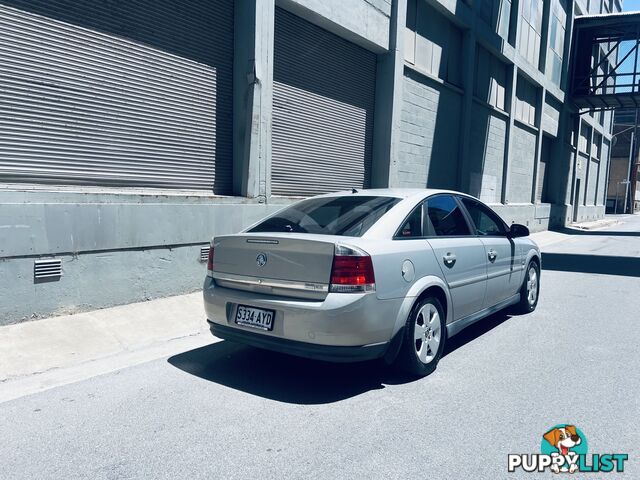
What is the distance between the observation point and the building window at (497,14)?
17.8m

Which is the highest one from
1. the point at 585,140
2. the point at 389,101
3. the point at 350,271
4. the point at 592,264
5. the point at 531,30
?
the point at 531,30

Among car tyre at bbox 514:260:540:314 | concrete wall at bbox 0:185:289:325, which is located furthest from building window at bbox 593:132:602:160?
concrete wall at bbox 0:185:289:325

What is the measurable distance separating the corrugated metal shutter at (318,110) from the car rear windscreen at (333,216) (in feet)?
14.4

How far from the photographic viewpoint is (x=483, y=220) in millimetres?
5930

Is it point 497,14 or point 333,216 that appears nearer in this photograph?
point 333,216

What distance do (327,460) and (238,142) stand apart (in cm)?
604

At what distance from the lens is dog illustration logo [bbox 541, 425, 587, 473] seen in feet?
10.3

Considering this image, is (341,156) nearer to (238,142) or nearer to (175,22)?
(238,142)

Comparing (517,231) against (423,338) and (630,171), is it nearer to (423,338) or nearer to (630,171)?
(423,338)

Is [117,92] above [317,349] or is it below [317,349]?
above

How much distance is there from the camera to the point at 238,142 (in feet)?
27.0

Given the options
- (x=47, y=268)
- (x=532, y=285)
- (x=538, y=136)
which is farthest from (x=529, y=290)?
(x=538, y=136)

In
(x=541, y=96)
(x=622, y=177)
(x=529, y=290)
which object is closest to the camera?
(x=529, y=290)

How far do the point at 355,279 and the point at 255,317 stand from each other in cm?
91
